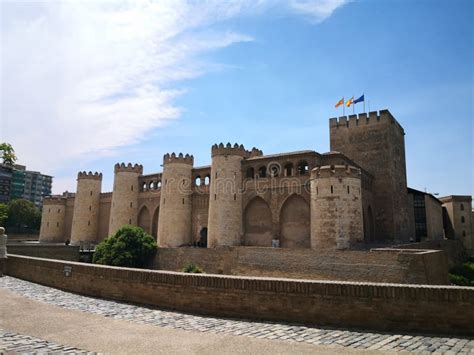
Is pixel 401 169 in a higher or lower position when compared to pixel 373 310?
higher

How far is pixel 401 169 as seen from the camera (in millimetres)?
34531

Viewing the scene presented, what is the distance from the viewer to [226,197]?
29.0 m

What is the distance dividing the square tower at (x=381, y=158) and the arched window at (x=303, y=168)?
5.70m

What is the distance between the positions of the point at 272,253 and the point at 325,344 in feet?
52.1

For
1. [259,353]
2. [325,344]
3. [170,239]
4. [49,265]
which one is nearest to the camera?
[259,353]

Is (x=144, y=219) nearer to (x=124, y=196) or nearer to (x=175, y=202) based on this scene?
(x=124, y=196)

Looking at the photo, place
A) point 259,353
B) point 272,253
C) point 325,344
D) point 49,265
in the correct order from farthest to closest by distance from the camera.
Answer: point 272,253 → point 49,265 → point 325,344 → point 259,353

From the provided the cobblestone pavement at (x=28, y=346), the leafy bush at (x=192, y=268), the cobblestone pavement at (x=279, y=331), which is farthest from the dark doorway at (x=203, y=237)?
the cobblestone pavement at (x=28, y=346)

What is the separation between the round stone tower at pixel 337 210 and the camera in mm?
21953

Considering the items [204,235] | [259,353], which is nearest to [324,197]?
[204,235]

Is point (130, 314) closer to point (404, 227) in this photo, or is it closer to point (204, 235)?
point (204, 235)

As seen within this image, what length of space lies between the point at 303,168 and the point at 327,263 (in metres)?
10.5

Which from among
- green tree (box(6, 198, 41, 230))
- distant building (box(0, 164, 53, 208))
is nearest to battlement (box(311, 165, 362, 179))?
green tree (box(6, 198, 41, 230))

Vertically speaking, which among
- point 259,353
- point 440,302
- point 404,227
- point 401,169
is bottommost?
point 259,353
